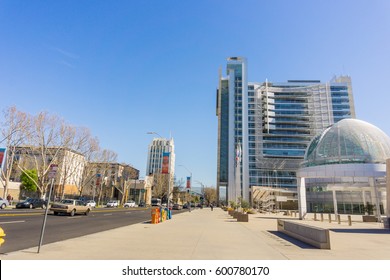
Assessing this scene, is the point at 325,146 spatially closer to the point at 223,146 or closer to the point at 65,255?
the point at 65,255

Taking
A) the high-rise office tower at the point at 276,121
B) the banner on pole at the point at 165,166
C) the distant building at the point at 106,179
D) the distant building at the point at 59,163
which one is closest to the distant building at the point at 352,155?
the banner on pole at the point at 165,166

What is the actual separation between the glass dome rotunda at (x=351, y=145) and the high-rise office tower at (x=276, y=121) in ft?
163

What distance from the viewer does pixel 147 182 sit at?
9800 cm

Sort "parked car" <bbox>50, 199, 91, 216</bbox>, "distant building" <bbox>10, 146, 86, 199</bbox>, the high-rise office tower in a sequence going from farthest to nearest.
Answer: the high-rise office tower → "distant building" <bbox>10, 146, 86, 199</bbox> → "parked car" <bbox>50, 199, 91, 216</bbox>

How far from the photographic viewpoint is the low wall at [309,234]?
9586 mm

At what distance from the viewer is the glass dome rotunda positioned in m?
46.9

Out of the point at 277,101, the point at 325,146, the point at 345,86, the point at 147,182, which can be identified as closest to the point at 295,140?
the point at 277,101

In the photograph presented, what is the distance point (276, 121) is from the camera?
4405 inches

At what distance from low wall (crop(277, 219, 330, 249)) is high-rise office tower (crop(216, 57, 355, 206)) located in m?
92.0

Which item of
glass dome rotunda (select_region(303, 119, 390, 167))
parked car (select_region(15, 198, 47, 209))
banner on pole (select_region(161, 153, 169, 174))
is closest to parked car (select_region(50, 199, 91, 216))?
banner on pole (select_region(161, 153, 169, 174))

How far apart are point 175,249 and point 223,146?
124793 mm

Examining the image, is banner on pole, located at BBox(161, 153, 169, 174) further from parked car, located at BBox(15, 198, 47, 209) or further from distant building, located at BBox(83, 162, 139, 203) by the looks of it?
distant building, located at BBox(83, 162, 139, 203)

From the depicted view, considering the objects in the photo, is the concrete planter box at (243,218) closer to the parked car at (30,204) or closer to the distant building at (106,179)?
the parked car at (30,204)

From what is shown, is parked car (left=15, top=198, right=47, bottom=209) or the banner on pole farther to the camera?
parked car (left=15, top=198, right=47, bottom=209)
